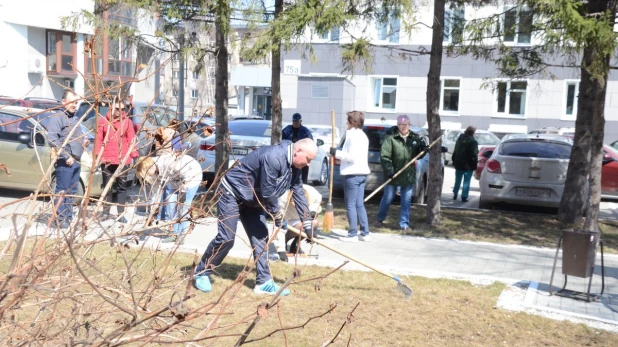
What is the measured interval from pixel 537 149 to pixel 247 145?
6.10 metres

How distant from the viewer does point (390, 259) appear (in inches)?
345

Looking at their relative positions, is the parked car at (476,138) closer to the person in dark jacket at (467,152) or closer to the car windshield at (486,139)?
the car windshield at (486,139)

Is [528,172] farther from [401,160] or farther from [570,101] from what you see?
[570,101]

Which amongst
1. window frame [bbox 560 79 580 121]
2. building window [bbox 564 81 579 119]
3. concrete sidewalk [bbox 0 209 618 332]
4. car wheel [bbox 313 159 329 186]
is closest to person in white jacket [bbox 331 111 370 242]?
concrete sidewalk [bbox 0 209 618 332]

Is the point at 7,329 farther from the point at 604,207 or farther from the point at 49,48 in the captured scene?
the point at 49,48

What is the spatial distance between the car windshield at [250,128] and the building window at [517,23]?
6581 millimetres

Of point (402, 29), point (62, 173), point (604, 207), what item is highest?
point (402, 29)

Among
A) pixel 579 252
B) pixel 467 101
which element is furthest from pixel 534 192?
pixel 467 101

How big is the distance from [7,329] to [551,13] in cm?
835

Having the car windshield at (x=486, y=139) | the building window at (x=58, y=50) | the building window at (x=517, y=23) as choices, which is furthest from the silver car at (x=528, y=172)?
the building window at (x=58, y=50)

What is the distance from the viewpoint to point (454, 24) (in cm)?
1196

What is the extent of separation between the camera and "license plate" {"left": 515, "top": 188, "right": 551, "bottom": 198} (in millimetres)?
12883

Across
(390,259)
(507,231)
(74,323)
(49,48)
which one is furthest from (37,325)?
(49,48)

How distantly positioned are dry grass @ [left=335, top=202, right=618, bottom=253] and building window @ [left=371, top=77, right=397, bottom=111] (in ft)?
74.5
